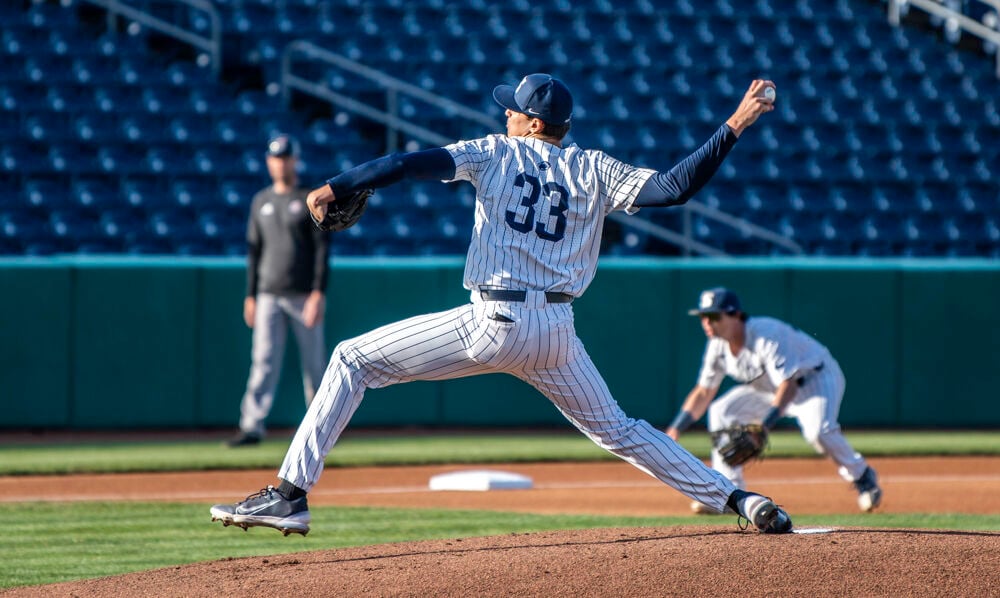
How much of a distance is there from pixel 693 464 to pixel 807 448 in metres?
5.73

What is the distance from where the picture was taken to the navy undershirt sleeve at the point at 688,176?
4672 millimetres

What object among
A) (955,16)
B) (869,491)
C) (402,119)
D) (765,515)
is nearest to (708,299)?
(869,491)

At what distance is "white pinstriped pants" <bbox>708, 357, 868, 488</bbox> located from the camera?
303 inches

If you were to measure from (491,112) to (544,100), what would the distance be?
9.64 m

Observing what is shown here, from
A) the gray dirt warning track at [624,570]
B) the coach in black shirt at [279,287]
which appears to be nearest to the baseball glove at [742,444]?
the gray dirt warning track at [624,570]

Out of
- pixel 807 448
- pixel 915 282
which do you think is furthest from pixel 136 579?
pixel 915 282

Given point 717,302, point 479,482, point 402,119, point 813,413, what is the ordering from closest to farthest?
point 717,302
point 813,413
point 479,482
point 402,119

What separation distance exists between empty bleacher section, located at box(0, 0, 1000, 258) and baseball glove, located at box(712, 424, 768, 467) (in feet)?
20.0

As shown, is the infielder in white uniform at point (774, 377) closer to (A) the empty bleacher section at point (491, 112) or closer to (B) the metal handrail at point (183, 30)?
(A) the empty bleacher section at point (491, 112)

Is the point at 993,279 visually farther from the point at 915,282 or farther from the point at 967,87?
the point at 967,87

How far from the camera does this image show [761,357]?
25.1ft

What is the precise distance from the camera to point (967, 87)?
A: 51.6 ft

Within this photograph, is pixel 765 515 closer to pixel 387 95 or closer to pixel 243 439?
pixel 243 439

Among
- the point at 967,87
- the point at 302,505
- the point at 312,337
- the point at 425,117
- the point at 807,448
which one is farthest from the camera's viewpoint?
the point at 967,87
